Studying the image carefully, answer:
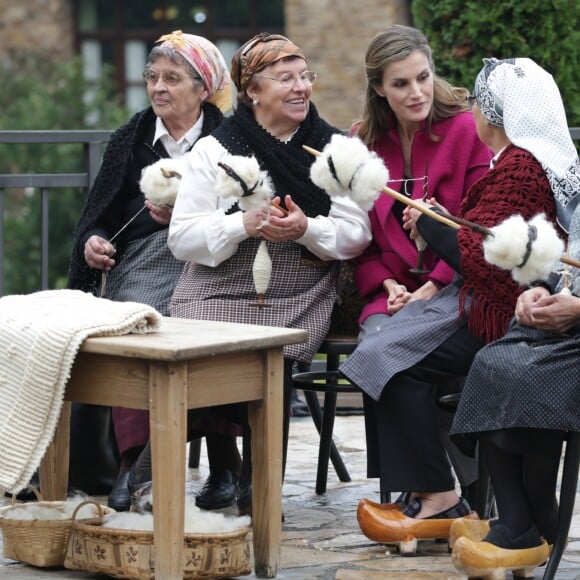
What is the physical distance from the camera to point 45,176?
6160mm

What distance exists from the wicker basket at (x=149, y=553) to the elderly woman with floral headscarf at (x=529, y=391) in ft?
1.92

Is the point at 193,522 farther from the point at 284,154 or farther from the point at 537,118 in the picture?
the point at 537,118

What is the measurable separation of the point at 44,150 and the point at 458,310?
825cm

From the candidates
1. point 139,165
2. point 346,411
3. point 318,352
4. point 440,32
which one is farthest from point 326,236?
point 440,32

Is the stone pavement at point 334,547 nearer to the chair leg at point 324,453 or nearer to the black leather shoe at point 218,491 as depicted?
the chair leg at point 324,453

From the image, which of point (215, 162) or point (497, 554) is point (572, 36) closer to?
point (215, 162)

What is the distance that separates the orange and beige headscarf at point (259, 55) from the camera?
4.74 m

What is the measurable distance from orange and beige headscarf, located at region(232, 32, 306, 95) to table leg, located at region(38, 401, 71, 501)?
1.20 meters

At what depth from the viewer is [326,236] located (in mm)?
4660

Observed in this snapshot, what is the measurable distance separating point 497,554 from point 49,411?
123 cm

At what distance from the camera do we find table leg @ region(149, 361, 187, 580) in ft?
12.2

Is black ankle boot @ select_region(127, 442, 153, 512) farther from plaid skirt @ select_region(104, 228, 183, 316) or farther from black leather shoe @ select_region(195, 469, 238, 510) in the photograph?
plaid skirt @ select_region(104, 228, 183, 316)

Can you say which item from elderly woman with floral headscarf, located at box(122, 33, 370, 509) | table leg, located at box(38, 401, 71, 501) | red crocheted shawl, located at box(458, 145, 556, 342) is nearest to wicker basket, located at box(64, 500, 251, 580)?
table leg, located at box(38, 401, 71, 501)

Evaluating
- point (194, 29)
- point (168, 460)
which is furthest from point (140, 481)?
point (194, 29)
